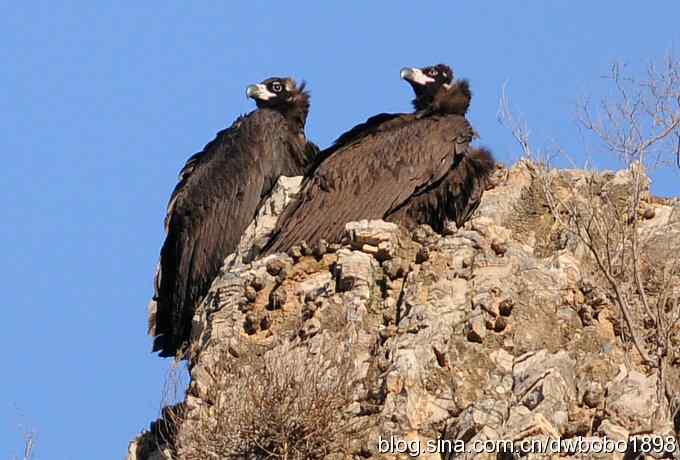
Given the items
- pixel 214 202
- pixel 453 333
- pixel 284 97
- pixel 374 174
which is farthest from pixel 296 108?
pixel 453 333

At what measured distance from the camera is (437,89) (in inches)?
830

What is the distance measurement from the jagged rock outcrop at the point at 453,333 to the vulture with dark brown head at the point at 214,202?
7.04ft

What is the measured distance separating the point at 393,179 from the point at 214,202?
8.69ft

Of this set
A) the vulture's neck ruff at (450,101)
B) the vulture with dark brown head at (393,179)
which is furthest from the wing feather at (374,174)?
the vulture's neck ruff at (450,101)

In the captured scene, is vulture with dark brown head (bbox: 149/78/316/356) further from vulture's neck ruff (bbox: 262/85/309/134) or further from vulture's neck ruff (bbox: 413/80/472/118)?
vulture's neck ruff (bbox: 413/80/472/118)

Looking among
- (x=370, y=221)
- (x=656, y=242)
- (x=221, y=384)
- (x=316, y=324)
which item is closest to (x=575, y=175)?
(x=656, y=242)

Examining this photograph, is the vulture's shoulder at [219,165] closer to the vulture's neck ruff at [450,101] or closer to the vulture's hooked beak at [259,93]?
the vulture's hooked beak at [259,93]

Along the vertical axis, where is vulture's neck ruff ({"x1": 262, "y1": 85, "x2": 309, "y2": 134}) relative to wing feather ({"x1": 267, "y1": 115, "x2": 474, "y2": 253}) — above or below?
above

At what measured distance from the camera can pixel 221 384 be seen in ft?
52.3

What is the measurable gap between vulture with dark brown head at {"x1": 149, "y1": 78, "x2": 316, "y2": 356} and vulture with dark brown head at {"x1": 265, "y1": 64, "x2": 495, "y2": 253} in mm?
1385

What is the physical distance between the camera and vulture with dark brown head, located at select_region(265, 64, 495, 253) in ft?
63.1

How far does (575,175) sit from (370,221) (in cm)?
258

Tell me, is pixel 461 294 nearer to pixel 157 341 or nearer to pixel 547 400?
pixel 547 400

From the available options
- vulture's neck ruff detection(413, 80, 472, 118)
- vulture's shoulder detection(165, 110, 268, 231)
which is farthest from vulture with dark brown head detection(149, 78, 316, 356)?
vulture's neck ruff detection(413, 80, 472, 118)
